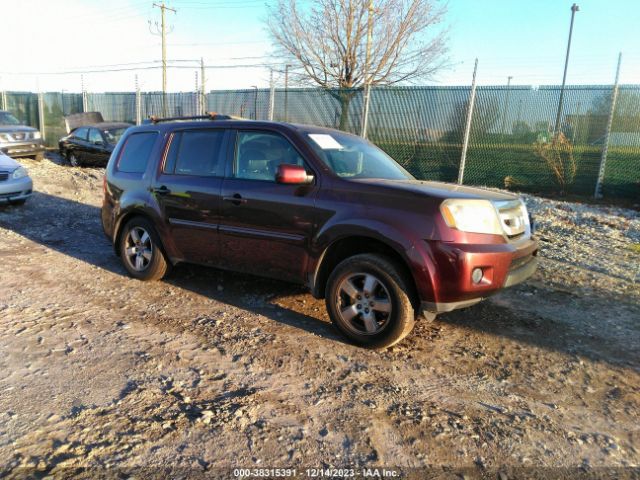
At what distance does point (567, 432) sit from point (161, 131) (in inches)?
179

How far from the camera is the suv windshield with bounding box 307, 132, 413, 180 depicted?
4.13 m

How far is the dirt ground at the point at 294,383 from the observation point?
8.08 feet

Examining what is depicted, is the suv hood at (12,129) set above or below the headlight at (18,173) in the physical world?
above

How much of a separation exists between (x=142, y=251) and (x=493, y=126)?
9292 mm

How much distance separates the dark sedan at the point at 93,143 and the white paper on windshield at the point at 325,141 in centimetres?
1179

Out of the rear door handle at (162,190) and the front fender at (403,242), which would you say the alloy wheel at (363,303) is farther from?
the rear door handle at (162,190)

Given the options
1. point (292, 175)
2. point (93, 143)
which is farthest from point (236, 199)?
point (93, 143)

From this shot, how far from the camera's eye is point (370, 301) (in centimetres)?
368

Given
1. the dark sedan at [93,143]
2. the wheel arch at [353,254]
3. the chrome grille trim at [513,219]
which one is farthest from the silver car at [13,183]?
the chrome grille trim at [513,219]

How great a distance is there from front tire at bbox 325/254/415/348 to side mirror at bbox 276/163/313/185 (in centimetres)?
74

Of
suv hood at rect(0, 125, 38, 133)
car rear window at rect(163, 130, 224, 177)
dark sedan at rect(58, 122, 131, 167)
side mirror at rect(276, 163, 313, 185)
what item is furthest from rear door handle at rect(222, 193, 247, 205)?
suv hood at rect(0, 125, 38, 133)

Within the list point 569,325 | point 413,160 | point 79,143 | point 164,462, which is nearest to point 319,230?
point 164,462

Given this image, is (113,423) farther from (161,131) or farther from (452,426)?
(161,131)

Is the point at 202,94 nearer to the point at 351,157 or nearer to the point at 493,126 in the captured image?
the point at 493,126
